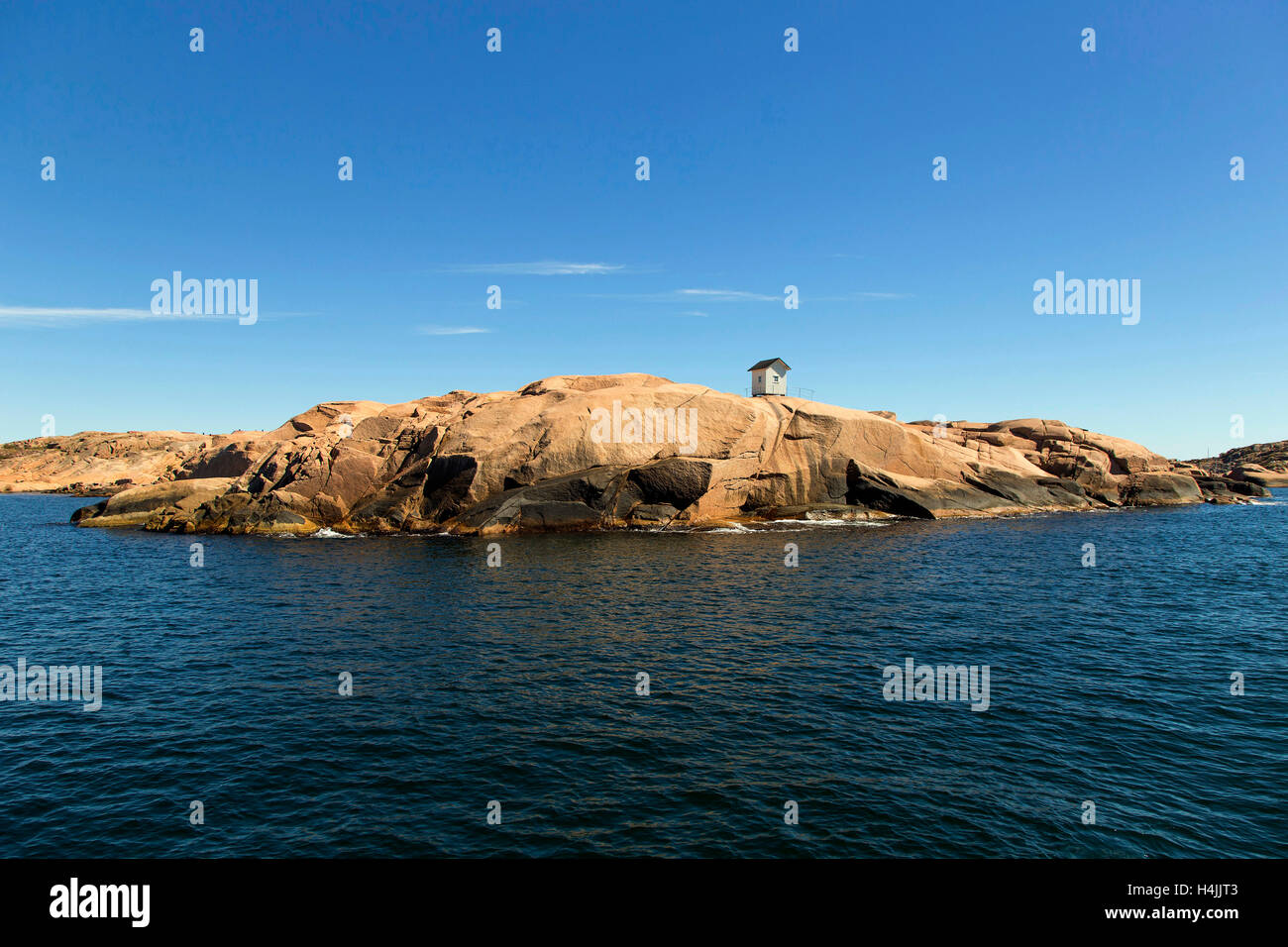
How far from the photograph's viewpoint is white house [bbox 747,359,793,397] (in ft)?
254

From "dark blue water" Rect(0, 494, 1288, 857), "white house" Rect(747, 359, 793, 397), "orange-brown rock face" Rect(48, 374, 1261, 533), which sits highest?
"white house" Rect(747, 359, 793, 397)

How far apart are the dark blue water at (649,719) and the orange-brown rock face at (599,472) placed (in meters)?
23.1

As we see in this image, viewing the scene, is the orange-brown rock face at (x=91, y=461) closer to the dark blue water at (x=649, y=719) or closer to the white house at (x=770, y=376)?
the white house at (x=770, y=376)

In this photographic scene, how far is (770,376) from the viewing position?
3061 inches

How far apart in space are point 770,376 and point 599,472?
2848 centimetres

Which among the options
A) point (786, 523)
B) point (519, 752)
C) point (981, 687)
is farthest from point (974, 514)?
point (519, 752)

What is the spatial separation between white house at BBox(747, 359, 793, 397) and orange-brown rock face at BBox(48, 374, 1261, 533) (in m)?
5.74

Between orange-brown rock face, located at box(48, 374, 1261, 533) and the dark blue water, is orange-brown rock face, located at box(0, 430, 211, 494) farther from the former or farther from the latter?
the dark blue water

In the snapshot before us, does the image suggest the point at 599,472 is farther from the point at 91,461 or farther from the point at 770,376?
the point at 91,461

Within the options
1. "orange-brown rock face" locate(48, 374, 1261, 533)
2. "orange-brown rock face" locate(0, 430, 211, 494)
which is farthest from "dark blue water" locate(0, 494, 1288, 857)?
"orange-brown rock face" locate(0, 430, 211, 494)

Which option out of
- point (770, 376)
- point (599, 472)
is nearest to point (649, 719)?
point (599, 472)

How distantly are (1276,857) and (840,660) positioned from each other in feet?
37.7

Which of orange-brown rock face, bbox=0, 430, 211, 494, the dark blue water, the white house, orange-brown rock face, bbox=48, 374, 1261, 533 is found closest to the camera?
the dark blue water
